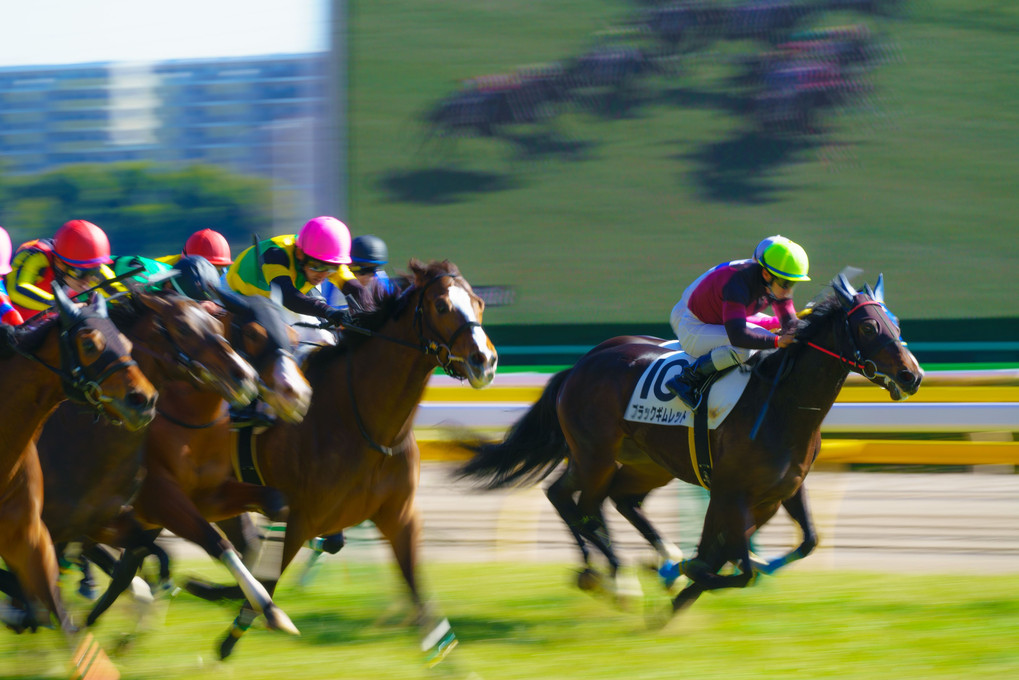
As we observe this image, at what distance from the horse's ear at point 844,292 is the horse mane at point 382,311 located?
1716 mm

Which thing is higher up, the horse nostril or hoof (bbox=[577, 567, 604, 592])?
the horse nostril

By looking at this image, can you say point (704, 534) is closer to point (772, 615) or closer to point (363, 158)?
point (772, 615)

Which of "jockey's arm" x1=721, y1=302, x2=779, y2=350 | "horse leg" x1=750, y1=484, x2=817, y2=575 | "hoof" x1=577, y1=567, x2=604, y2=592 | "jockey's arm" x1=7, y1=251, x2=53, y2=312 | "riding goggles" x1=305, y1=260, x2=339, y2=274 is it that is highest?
"riding goggles" x1=305, y1=260, x2=339, y2=274

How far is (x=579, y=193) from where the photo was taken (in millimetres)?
14891

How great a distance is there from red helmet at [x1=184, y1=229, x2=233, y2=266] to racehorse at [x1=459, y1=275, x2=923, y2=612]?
216 centimetres

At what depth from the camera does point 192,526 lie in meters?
4.56

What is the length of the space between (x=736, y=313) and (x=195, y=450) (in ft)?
8.07

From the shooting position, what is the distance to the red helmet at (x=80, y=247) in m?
5.16

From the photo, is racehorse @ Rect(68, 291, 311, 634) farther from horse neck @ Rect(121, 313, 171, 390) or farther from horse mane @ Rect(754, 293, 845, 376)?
horse mane @ Rect(754, 293, 845, 376)

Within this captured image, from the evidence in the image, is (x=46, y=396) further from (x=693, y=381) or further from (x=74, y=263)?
(x=693, y=381)

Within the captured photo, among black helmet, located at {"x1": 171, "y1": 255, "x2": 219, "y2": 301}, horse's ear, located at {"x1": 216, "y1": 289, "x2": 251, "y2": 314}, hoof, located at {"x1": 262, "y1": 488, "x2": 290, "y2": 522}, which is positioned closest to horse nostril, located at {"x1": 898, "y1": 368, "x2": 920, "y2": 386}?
hoof, located at {"x1": 262, "y1": 488, "x2": 290, "y2": 522}

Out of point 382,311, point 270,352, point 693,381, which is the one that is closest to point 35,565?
point 270,352

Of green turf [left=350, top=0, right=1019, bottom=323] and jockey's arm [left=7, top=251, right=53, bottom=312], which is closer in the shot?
jockey's arm [left=7, top=251, right=53, bottom=312]

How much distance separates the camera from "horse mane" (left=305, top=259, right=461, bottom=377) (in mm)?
4902
